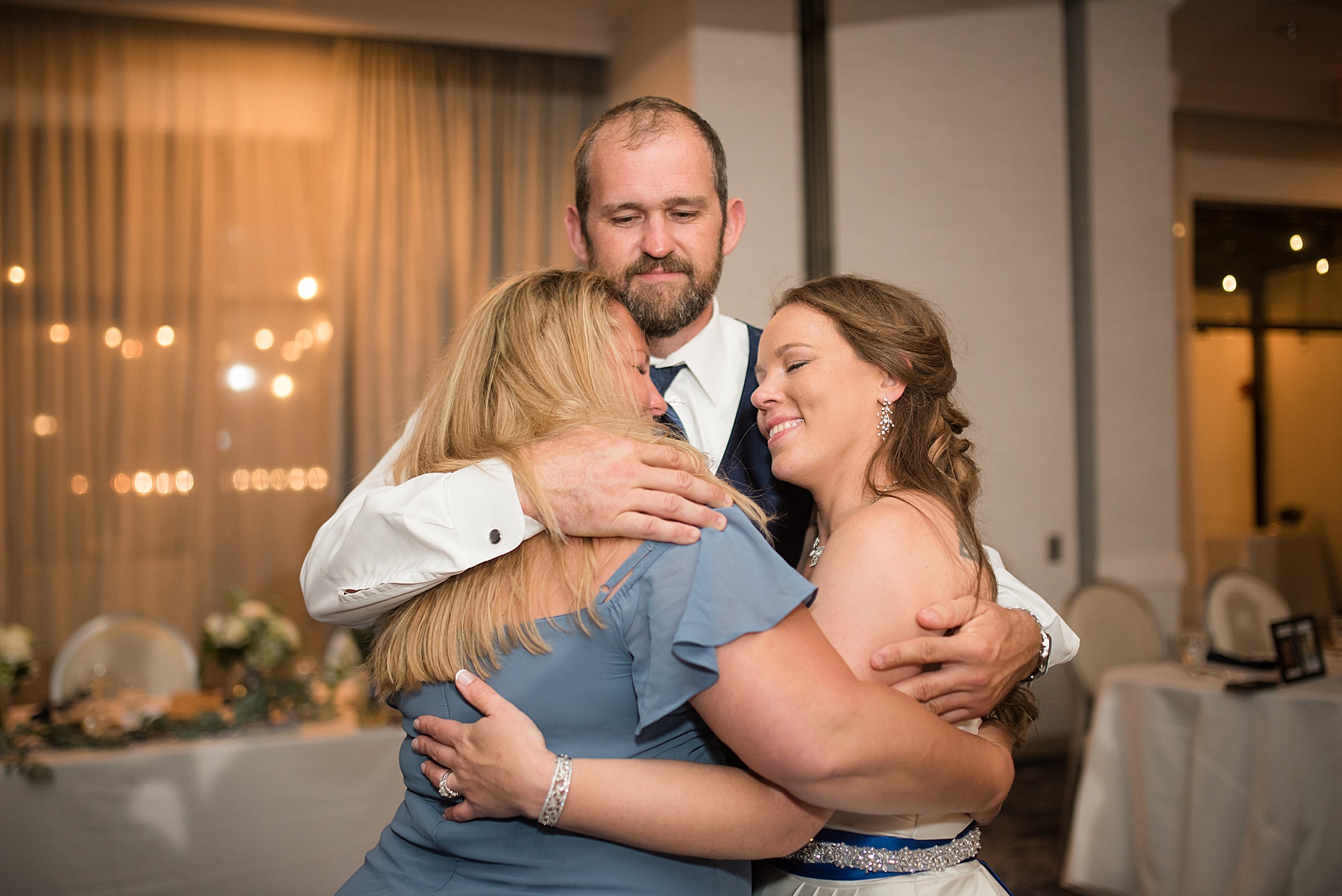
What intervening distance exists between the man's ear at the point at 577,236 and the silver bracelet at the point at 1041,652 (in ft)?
3.69

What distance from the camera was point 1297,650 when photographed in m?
3.35

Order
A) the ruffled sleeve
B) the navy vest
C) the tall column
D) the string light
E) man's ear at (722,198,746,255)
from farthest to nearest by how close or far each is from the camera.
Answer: the string light < the tall column < man's ear at (722,198,746,255) < the navy vest < the ruffled sleeve

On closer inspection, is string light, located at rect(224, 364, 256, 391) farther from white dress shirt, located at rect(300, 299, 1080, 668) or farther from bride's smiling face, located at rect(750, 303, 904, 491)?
bride's smiling face, located at rect(750, 303, 904, 491)

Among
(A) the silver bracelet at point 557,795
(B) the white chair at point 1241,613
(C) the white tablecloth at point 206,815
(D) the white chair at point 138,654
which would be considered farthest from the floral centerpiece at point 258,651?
(B) the white chair at point 1241,613

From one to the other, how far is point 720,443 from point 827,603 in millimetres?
674

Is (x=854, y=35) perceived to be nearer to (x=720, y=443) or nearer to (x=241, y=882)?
(x=720, y=443)

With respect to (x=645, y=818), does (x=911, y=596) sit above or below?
above

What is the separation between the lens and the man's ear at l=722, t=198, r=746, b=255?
217 cm

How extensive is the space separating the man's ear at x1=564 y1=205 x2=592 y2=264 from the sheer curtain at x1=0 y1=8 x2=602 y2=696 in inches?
152

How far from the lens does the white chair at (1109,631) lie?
4.51 m

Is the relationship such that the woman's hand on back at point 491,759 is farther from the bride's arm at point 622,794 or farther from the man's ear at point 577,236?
the man's ear at point 577,236

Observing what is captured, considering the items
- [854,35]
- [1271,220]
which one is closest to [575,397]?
[854,35]

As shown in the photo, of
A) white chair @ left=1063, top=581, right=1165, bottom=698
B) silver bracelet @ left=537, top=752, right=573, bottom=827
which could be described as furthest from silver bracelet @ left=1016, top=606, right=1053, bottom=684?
white chair @ left=1063, top=581, right=1165, bottom=698

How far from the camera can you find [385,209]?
5988 mm
